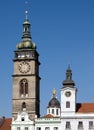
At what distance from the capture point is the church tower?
367ft

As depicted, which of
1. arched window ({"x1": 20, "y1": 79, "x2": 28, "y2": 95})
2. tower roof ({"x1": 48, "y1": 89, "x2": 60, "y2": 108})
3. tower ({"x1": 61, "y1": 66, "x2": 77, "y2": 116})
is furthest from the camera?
tower roof ({"x1": 48, "y1": 89, "x2": 60, "y2": 108})

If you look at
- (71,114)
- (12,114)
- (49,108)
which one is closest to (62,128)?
(71,114)

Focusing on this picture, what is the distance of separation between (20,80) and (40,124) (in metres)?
9.89

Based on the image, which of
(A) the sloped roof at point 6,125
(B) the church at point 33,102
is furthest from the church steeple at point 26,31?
(A) the sloped roof at point 6,125

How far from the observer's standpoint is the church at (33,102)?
347 feet

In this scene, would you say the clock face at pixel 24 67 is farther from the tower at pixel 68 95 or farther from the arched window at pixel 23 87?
the tower at pixel 68 95

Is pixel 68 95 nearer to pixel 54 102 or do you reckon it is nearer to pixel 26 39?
pixel 26 39

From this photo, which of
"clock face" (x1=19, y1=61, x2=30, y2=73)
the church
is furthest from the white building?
"clock face" (x1=19, y1=61, x2=30, y2=73)

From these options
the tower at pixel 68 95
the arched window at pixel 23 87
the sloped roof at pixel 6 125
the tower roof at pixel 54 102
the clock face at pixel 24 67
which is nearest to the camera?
the tower at pixel 68 95

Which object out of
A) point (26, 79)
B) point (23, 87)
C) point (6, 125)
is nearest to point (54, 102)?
point (6, 125)

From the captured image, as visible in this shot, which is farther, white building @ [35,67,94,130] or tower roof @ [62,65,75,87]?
tower roof @ [62,65,75,87]

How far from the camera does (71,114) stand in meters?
106

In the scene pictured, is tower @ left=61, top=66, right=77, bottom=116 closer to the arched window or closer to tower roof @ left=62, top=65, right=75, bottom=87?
tower roof @ left=62, top=65, right=75, bottom=87

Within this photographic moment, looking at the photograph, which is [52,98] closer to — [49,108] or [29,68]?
[49,108]
